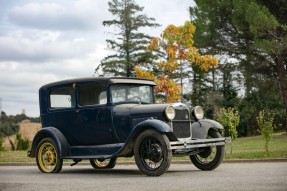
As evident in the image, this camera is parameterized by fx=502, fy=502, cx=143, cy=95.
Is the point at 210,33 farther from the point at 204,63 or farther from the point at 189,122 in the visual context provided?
the point at 189,122

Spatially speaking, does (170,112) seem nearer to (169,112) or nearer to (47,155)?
(169,112)

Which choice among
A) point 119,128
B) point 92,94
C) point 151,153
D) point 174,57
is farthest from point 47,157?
point 174,57

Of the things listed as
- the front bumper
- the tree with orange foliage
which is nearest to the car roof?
the front bumper

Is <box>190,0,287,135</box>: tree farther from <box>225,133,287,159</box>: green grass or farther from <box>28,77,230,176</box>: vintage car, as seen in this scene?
<box>28,77,230,176</box>: vintage car

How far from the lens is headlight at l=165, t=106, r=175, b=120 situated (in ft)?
33.8

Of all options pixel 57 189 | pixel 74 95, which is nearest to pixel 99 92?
pixel 74 95

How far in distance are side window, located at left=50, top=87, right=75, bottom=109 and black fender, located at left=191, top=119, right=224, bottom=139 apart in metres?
2.87

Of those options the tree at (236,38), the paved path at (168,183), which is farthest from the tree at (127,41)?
the paved path at (168,183)

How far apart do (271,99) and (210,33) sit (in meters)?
12.2

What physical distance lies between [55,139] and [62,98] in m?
1.09

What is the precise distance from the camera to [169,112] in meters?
10.3

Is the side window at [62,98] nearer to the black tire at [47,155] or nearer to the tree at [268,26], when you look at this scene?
the black tire at [47,155]

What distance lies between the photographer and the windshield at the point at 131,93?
1124 cm

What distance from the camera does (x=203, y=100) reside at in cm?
4984
